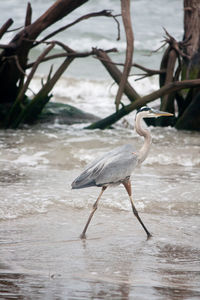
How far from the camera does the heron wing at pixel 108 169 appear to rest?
5.20 metres

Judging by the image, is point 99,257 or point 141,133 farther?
point 141,133

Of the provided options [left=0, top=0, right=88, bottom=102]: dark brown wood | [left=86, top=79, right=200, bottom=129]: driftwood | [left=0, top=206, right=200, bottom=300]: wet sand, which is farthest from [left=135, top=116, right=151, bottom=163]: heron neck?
[left=0, top=0, right=88, bottom=102]: dark brown wood

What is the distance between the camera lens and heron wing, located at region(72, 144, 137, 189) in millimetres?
5199

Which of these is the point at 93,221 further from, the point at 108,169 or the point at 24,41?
the point at 24,41

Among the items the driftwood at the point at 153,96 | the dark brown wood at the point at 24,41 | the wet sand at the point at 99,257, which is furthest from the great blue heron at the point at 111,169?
the dark brown wood at the point at 24,41

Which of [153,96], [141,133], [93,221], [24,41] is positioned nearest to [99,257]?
[93,221]

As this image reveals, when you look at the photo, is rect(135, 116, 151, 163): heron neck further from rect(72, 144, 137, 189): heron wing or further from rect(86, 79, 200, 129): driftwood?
rect(86, 79, 200, 129): driftwood

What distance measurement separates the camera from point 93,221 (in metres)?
5.77

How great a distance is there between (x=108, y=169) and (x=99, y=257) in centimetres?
83

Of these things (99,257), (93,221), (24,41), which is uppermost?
(24,41)

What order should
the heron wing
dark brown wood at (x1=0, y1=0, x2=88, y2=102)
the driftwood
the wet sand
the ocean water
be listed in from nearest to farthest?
the wet sand < the ocean water < the heron wing < the driftwood < dark brown wood at (x1=0, y1=0, x2=88, y2=102)

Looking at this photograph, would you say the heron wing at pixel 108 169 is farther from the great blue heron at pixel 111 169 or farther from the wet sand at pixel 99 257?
the wet sand at pixel 99 257

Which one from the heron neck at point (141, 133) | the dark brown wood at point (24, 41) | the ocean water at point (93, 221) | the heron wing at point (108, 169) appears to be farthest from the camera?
the dark brown wood at point (24, 41)

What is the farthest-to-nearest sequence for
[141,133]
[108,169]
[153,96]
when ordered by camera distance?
[153,96] → [141,133] → [108,169]
